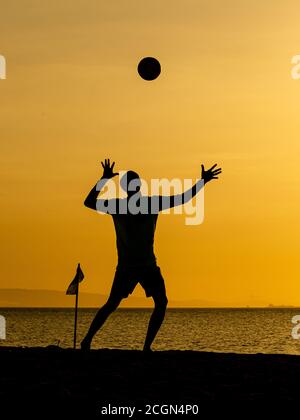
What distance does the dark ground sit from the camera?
10.8m

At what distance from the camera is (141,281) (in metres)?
14.4

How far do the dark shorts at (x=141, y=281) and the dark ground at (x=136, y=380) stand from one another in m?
0.91

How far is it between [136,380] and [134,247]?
2659 millimetres

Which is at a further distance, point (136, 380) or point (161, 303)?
point (161, 303)

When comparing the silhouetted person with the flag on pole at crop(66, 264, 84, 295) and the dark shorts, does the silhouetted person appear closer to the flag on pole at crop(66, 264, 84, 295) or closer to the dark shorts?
the dark shorts

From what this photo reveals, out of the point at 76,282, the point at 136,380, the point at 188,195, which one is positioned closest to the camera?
the point at 136,380

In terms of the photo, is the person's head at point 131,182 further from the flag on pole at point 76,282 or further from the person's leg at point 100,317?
the flag on pole at point 76,282

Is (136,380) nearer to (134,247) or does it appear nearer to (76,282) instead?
(134,247)

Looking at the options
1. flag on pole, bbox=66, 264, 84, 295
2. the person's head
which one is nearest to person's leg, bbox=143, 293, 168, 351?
the person's head

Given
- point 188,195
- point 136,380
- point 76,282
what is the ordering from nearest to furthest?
1. point 136,380
2. point 188,195
3. point 76,282

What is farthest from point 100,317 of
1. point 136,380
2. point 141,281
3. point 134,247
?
point 136,380
